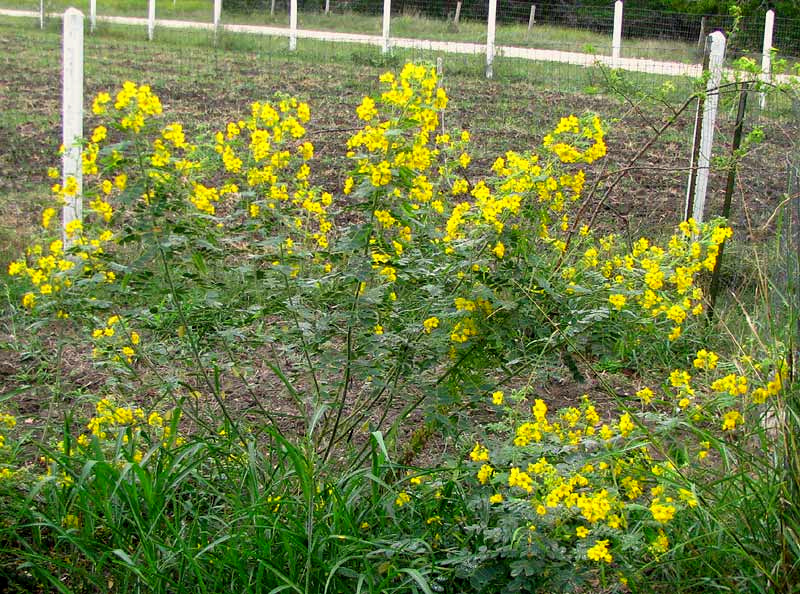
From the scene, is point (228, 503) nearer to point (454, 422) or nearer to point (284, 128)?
point (454, 422)

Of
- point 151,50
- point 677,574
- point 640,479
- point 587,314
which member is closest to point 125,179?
point 587,314

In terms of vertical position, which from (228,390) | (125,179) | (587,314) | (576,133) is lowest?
(228,390)

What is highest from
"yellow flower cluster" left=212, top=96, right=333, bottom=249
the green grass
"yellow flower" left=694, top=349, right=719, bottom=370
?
"yellow flower cluster" left=212, top=96, right=333, bottom=249

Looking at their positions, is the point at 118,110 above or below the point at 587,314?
above

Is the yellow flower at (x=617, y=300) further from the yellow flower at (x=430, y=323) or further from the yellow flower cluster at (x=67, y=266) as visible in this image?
the yellow flower cluster at (x=67, y=266)

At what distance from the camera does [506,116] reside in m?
10.2

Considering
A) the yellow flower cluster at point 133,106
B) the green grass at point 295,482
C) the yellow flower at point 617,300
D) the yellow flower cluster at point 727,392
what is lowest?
the green grass at point 295,482

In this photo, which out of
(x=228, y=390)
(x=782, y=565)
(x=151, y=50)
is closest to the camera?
(x=782, y=565)

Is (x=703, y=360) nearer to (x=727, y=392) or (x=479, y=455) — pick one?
(x=727, y=392)

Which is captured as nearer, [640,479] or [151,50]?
[640,479]

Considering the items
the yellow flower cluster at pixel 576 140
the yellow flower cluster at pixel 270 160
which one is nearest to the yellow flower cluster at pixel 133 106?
the yellow flower cluster at pixel 270 160

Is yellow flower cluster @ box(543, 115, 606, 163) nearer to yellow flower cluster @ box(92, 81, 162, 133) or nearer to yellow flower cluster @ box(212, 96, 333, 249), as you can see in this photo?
yellow flower cluster @ box(212, 96, 333, 249)

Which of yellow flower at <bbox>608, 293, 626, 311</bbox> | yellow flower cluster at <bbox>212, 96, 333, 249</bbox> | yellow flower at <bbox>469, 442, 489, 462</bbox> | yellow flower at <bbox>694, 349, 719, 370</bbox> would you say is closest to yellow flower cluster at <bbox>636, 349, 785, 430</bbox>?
yellow flower at <bbox>694, 349, 719, 370</bbox>

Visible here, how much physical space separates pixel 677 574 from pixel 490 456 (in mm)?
635
